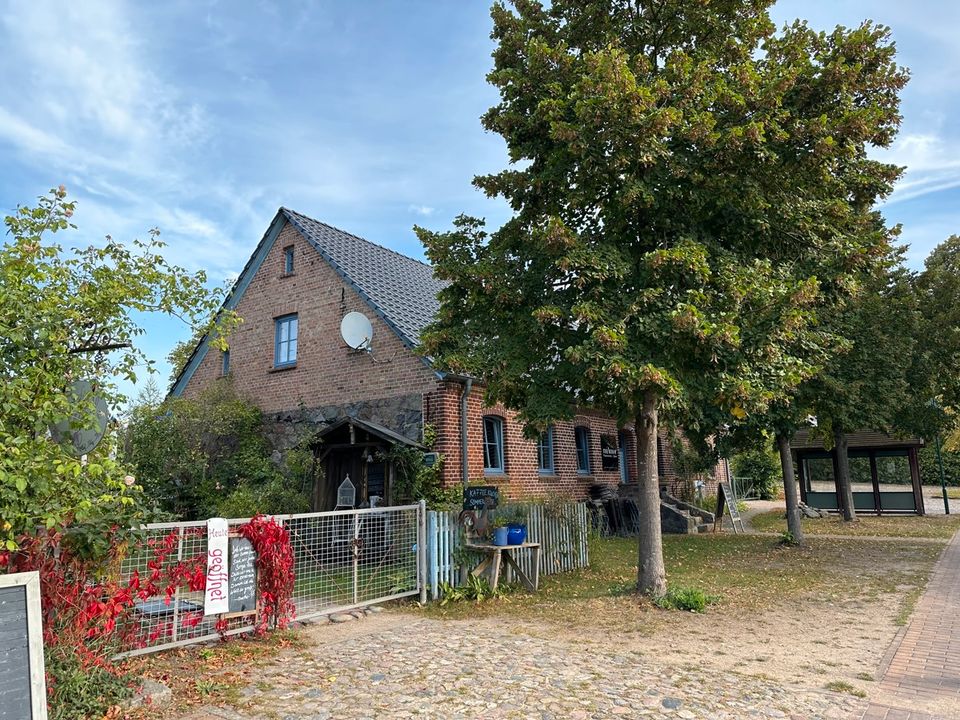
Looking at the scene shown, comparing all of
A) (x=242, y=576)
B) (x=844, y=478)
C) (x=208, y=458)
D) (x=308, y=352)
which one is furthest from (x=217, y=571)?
(x=844, y=478)

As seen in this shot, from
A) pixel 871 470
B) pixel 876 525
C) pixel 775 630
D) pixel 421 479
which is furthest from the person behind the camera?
pixel 871 470

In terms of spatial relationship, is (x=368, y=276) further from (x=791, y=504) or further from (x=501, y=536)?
(x=791, y=504)

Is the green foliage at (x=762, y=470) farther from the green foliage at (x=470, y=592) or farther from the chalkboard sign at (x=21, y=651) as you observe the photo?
the chalkboard sign at (x=21, y=651)

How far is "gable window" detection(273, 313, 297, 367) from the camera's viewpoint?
1650 centimetres

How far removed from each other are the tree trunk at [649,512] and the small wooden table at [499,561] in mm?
1781

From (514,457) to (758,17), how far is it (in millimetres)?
9764

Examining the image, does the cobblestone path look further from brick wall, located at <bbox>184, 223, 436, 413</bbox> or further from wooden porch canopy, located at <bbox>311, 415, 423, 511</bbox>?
brick wall, located at <bbox>184, 223, 436, 413</bbox>

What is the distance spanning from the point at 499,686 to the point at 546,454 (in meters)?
11.6

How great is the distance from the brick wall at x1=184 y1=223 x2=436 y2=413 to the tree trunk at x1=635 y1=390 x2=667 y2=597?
5123 millimetres

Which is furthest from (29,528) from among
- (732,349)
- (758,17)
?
(758,17)

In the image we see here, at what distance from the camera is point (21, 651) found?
12.5 ft

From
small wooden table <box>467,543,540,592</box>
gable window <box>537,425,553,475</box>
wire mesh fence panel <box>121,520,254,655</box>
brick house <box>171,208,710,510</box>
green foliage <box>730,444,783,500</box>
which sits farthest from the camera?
green foliage <box>730,444,783,500</box>

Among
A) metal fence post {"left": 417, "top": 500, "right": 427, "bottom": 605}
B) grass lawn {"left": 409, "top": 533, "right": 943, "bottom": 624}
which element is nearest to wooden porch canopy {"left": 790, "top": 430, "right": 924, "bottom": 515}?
grass lawn {"left": 409, "top": 533, "right": 943, "bottom": 624}

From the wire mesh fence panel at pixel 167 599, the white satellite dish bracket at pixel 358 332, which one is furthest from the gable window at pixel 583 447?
the wire mesh fence panel at pixel 167 599
